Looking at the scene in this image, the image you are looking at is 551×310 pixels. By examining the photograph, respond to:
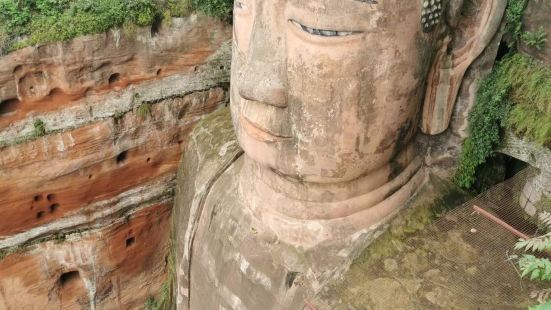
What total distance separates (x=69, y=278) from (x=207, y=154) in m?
2.22

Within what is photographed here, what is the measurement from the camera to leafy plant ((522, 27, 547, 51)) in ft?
12.5

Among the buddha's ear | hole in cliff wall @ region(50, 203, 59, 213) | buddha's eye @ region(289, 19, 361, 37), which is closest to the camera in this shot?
buddha's eye @ region(289, 19, 361, 37)

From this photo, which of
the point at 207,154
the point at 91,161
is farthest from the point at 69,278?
the point at 207,154

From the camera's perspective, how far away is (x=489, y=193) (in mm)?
4277

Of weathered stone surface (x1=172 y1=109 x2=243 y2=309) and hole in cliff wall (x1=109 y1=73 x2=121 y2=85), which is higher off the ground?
hole in cliff wall (x1=109 y1=73 x2=121 y2=85)

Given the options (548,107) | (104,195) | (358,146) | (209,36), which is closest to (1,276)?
(104,195)

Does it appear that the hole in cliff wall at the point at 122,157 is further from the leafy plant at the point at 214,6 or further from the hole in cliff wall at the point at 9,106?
the leafy plant at the point at 214,6

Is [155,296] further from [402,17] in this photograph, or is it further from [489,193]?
[402,17]

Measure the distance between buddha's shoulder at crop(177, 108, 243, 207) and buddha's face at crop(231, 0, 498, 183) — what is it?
1.20 metres

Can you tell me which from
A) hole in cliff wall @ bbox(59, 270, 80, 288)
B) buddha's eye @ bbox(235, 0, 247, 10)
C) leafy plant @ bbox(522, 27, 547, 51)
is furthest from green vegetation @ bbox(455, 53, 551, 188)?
hole in cliff wall @ bbox(59, 270, 80, 288)

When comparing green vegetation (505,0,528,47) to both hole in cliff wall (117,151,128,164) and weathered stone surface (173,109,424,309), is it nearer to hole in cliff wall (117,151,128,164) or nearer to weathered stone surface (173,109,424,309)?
weathered stone surface (173,109,424,309)

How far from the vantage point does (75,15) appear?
5.58m

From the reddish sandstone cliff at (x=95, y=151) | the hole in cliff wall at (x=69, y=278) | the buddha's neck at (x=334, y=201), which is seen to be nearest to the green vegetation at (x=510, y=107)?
the buddha's neck at (x=334, y=201)

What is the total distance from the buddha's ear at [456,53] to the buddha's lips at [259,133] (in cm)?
102
